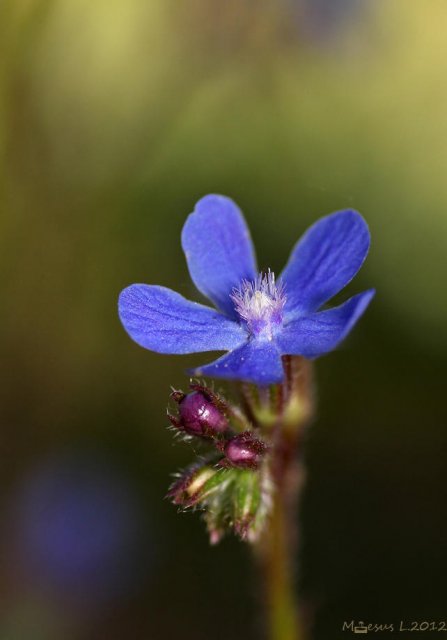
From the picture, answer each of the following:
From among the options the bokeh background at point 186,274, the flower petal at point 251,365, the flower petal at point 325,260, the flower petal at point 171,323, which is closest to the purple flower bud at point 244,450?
the flower petal at point 251,365

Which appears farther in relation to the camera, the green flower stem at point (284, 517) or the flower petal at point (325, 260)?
the green flower stem at point (284, 517)

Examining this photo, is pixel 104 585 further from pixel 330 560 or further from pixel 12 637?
pixel 330 560

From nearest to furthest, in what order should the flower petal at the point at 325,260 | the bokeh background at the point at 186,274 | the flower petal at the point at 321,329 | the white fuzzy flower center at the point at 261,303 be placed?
the flower petal at the point at 321,329, the flower petal at the point at 325,260, the white fuzzy flower center at the point at 261,303, the bokeh background at the point at 186,274

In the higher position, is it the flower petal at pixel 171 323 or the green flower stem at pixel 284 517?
the flower petal at pixel 171 323

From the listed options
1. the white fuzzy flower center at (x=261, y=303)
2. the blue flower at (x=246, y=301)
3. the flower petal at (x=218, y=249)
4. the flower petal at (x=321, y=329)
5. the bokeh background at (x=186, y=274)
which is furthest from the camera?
the bokeh background at (x=186, y=274)

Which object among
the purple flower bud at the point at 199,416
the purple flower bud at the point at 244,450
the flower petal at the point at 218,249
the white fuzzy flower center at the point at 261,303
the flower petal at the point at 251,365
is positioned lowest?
the purple flower bud at the point at 244,450

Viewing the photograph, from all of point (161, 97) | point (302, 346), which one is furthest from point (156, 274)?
point (302, 346)

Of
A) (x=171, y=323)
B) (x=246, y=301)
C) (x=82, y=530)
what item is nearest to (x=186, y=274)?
(x=82, y=530)

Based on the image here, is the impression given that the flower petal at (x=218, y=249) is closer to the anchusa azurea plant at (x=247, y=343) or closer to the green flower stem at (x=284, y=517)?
the anchusa azurea plant at (x=247, y=343)

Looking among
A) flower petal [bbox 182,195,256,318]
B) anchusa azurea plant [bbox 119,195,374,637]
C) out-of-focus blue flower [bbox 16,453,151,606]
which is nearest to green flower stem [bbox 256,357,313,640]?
anchusa azurea plant [bbox 119,195,374,637]
